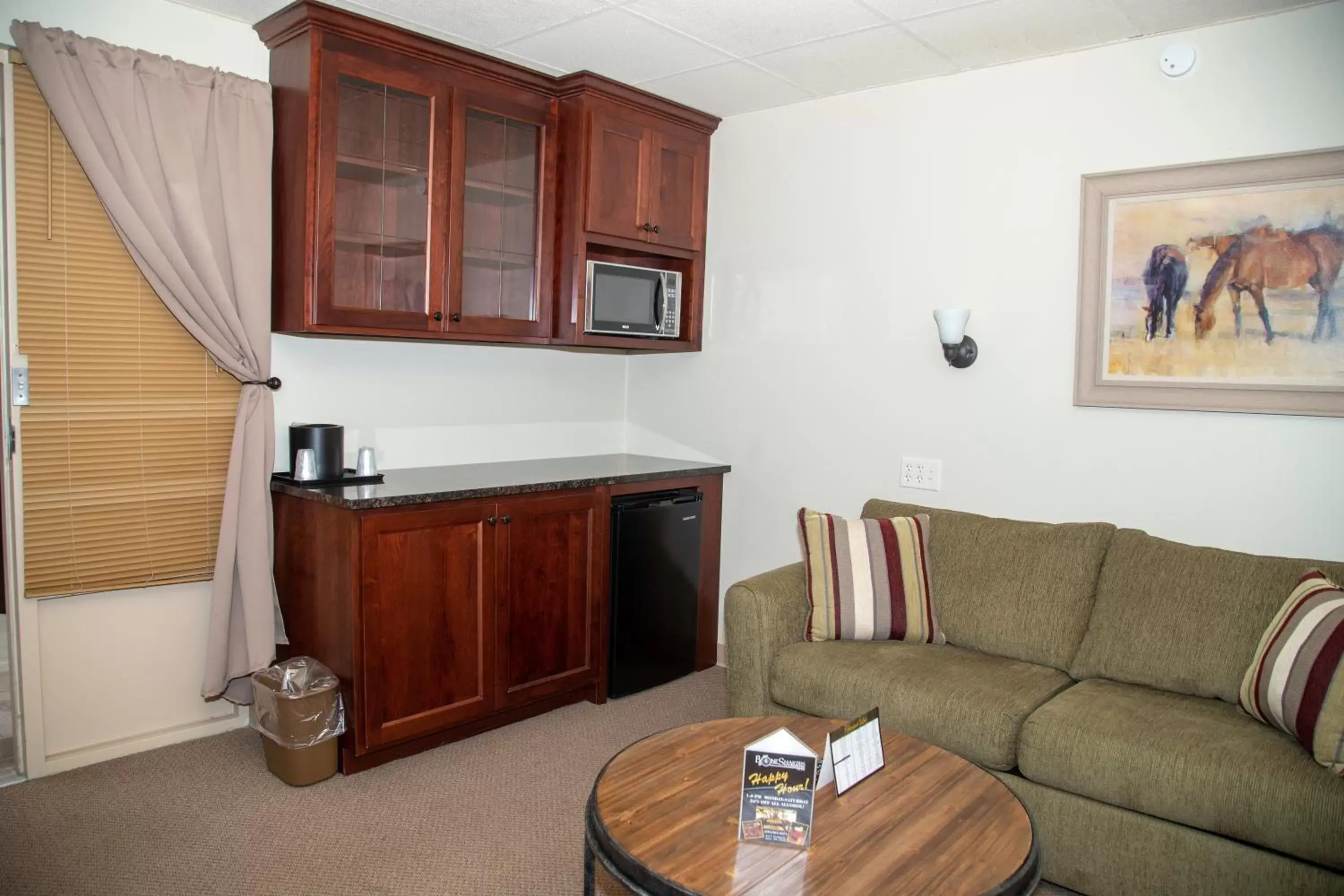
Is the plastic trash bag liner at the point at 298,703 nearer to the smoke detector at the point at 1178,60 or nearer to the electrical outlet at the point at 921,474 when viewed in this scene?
the electrical outlet at the point at 921,474

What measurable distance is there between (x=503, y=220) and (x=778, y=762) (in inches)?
94.9

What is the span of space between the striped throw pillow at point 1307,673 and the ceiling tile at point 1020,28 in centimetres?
171

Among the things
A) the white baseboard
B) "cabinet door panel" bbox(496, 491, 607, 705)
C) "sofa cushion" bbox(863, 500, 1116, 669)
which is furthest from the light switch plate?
"sofa cushion" bbox(863, 500, 1116, 669)

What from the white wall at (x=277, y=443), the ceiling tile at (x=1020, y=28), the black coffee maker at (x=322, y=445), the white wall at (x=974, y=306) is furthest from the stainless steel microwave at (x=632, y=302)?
the ceiling tile at (x=1020, y=28)

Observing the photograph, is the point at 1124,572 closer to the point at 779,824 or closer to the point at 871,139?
the point at 779,824

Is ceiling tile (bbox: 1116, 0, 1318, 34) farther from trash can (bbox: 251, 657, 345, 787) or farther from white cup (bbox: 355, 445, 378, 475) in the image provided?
trash can (bbox: 251, 657, 345, 787)

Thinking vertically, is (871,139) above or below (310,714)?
above

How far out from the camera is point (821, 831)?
1.72 metres

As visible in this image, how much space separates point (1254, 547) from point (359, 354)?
3.05 m

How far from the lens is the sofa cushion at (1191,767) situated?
194cm

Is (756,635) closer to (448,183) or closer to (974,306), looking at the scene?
(974,306)

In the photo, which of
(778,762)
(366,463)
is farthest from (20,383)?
(778,762)

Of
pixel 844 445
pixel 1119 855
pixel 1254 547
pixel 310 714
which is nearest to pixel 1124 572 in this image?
pixel 1254 547

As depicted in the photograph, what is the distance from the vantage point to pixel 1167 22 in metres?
2.75
